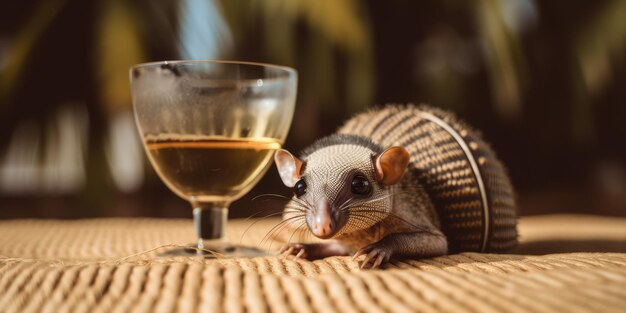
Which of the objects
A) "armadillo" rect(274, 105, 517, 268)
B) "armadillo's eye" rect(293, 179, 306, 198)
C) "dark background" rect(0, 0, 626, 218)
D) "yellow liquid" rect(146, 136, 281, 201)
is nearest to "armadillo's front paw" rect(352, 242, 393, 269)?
"armadillo" rect(274, 105, 517, 268)

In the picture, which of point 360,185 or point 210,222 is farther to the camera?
point 210,222

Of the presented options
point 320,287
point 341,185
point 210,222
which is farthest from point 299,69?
point 320,287

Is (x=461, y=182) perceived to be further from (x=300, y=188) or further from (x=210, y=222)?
(x=210, y=222)

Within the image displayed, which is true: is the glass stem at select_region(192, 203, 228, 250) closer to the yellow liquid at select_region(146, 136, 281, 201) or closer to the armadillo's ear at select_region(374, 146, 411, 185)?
the yellow liquid at select_region(146, 136, 281, 201)

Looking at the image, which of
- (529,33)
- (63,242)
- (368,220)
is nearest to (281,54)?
(529,33)

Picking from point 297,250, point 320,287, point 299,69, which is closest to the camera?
point 320,287

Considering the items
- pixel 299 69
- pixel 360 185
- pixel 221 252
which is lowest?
pixel 221 252

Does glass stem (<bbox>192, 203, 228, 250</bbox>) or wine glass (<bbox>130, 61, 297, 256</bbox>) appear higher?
wine glass (<bbox>130, 61, 297, 256</bbox>)
